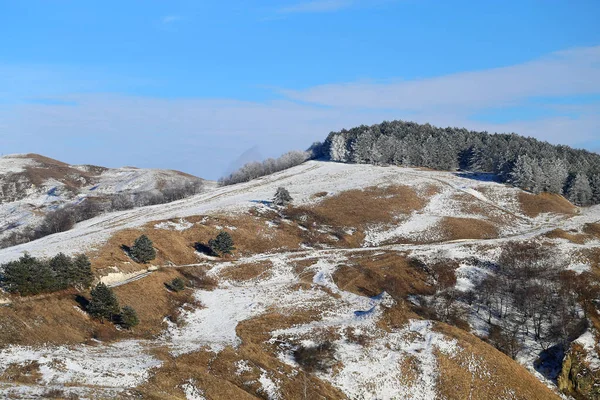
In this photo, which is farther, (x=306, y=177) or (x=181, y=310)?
(x=306, y=177)

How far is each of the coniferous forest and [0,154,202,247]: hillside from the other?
54.3 metres

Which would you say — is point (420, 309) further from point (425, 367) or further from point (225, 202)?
point (225, 202)

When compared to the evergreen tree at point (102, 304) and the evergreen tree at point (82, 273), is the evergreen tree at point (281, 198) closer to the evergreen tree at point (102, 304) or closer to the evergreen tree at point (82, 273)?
the evergreen tree at point (82, 273)

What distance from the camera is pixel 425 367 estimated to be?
39.0m

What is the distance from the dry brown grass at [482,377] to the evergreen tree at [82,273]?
34184mm

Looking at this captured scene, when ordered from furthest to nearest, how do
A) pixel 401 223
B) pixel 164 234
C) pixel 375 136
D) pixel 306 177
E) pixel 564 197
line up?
pixel 375 136, pixel 306 177, pixel 564 197, pixel 401 223, pixel 164 234

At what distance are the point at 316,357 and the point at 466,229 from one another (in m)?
56.1

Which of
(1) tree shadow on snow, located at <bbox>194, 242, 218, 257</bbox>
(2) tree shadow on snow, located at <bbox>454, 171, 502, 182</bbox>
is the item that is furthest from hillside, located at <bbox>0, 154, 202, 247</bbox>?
(2) tree shadow on snow, located at <bbox>454, 171, 502, 182</bbox>

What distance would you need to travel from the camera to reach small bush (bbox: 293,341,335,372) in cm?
3847

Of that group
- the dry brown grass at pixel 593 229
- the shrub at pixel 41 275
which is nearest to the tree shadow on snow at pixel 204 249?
the shrub at pixel 41 275

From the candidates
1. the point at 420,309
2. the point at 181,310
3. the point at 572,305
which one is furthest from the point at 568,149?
the point at 181,310

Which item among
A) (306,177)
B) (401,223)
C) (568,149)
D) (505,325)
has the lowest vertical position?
(505,325)

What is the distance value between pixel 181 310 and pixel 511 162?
315 ft

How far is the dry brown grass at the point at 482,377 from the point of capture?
37062 mm
